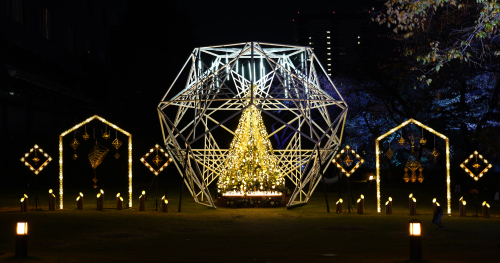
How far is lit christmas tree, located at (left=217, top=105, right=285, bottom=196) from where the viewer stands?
19.0 metres

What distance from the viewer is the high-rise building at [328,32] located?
47500 mm

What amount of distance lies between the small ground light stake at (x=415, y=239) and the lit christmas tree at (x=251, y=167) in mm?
10842

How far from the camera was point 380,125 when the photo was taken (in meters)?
35.5

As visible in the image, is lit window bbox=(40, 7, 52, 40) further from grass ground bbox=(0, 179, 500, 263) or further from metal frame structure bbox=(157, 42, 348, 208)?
grass ground bbox=(0, 179, 500, 263)

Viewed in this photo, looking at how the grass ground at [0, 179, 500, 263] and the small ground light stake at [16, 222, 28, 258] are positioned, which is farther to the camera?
the grass ground at [0, 179, 500, 263]

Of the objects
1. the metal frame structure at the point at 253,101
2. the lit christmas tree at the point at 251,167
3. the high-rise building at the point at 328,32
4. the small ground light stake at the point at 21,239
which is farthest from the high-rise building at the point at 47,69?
the high-rise building at the point at 328,32

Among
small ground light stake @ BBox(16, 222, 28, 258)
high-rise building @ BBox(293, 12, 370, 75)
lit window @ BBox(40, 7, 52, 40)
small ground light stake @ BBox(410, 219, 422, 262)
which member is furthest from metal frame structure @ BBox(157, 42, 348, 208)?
high-rise building @ BBox(293, 12, 370, 75)

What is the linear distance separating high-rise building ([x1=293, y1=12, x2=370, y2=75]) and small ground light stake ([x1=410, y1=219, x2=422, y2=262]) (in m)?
38.0

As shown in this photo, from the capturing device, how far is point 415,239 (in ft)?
26.6

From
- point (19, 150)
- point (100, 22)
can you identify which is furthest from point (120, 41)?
point (19, 150)

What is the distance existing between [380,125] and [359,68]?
5.60m

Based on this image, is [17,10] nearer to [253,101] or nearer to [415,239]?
[253,101]

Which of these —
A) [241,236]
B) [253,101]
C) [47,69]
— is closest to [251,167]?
[253,101]

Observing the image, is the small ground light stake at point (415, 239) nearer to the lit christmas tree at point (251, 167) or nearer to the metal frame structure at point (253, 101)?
the metal frame structure at point (253, 101)
